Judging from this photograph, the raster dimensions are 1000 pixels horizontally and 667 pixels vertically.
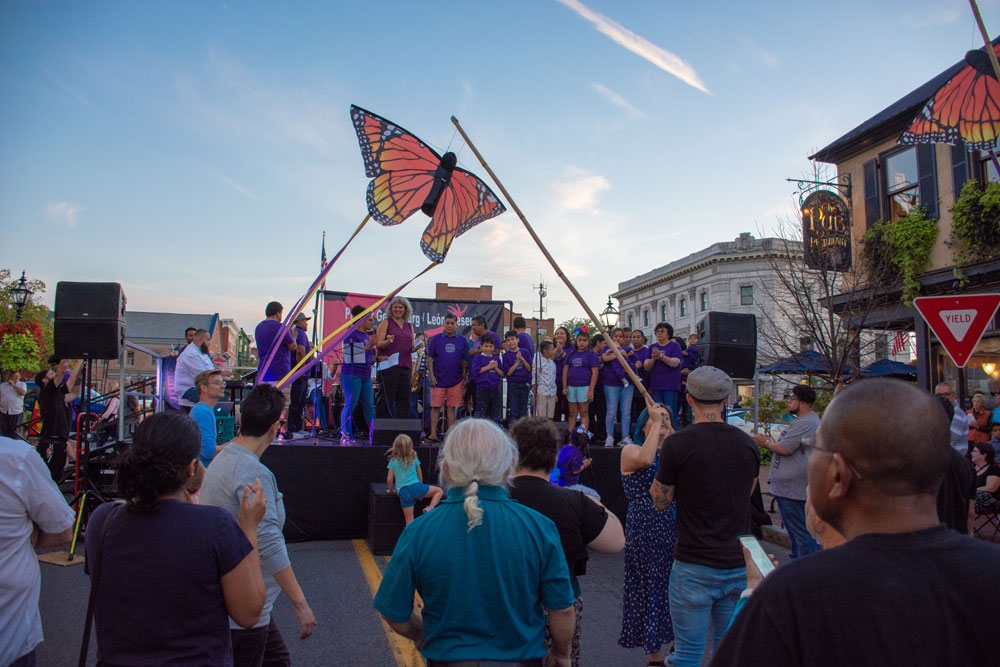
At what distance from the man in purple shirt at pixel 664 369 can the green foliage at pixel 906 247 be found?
9.53 metres

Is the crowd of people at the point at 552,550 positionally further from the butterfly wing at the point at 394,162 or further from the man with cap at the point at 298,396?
the man with cap at the point at 298,396

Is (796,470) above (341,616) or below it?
above

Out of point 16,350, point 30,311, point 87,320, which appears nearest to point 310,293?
point 87,320

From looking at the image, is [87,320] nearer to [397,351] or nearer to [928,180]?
[397,351]

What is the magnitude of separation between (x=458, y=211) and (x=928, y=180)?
561 inches

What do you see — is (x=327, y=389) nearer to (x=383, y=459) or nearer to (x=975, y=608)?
(x=383, y=459)

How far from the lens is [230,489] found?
9.57 feet

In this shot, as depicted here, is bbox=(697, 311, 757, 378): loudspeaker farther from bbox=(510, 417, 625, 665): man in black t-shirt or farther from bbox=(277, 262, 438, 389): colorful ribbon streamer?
bbox=(510, 417, 625, 665): man in black t-shirt

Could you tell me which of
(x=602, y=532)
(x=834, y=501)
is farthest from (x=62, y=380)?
(x=834, y=501)

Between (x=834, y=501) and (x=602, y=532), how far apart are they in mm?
1810

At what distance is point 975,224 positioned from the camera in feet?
47.0

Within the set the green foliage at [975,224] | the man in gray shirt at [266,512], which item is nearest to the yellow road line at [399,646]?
the man in gray shirt at [266,512]

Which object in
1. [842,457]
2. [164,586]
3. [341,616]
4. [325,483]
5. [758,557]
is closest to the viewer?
[842,457]

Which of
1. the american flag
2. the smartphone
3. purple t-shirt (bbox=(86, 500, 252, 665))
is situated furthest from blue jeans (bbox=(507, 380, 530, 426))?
the american flag
